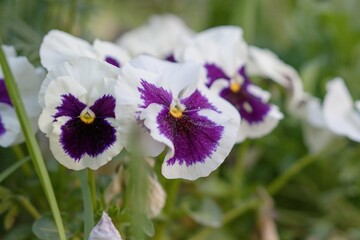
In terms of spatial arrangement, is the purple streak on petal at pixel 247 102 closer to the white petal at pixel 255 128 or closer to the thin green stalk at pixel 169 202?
the white petal at pixel 255 128

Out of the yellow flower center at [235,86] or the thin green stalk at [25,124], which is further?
the yellow flower center at [235,86]

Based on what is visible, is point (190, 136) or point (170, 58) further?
point (170, 58)

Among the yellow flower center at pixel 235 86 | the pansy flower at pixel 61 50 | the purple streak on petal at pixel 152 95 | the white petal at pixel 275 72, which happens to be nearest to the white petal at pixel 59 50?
the pansy flower at pixel 61 50

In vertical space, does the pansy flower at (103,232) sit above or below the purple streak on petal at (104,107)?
below

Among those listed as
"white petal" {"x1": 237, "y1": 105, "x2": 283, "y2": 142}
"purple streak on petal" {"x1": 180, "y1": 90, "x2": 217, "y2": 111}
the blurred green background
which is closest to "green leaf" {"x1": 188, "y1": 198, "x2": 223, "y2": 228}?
the blurred green background

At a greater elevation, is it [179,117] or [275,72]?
[179,117]

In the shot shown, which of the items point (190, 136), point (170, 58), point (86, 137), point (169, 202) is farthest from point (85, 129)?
point (170, 58)

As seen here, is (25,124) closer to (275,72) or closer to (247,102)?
(247,102)
